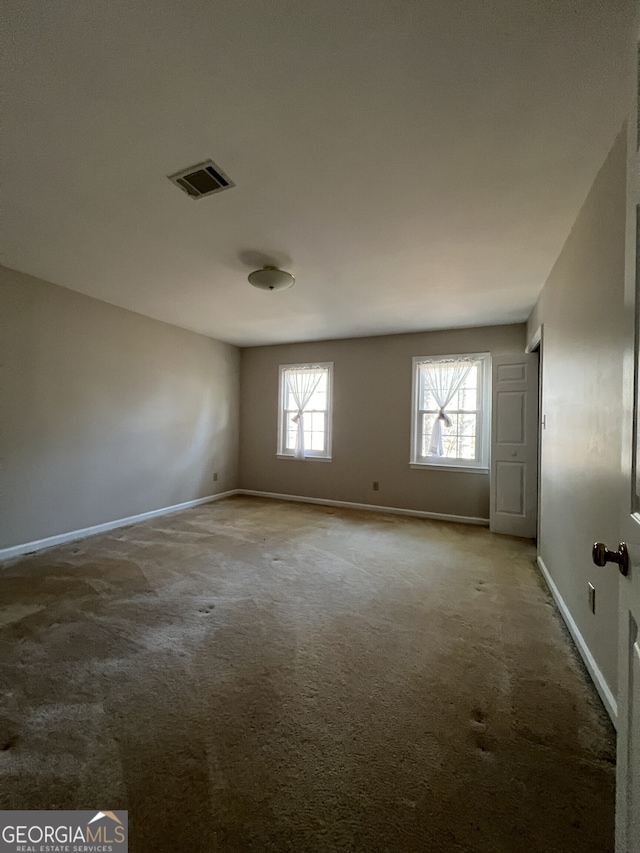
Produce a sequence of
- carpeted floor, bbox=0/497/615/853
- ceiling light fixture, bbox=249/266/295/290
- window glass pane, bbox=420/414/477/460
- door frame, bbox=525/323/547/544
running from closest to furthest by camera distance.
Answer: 1. carpeted floor, bbox=0/497/615/853
2. ceiling light fixture, bbox=249/266/295/290
3. door frame, bbox=525/323/547/544
4. window glass pane, bbox=420/414/477/460

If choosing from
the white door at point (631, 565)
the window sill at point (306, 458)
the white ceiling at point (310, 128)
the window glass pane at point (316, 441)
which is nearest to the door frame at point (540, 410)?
the white ceiling at point (310, 128)

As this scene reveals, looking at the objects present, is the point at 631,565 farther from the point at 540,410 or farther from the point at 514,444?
the point at 514,444

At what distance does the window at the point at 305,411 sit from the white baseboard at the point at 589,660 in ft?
11.3

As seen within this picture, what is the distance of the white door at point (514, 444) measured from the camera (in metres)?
3.80

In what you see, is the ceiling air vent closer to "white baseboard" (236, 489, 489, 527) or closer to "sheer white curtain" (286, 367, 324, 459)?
"sheer white curtain" (286, 367, 324, 459)

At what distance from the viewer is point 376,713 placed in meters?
1.48

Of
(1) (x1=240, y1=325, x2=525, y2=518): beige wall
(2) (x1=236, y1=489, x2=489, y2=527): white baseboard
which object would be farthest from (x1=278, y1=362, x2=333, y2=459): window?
(2) (x1=236, y1=489, x2=489, y2=527): white baseboard

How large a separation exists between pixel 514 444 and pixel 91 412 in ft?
15.5

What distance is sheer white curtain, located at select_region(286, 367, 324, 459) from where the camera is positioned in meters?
5.55

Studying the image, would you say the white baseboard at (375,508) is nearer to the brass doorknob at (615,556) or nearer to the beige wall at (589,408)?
the beige wall at (589,408)

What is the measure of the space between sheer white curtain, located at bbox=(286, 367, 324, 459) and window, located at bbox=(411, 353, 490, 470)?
1612 millimetres

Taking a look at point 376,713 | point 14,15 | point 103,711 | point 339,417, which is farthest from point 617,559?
point 339,417

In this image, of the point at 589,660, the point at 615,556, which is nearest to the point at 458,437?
the point at 589,660

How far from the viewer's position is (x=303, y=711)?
4.87 feet
